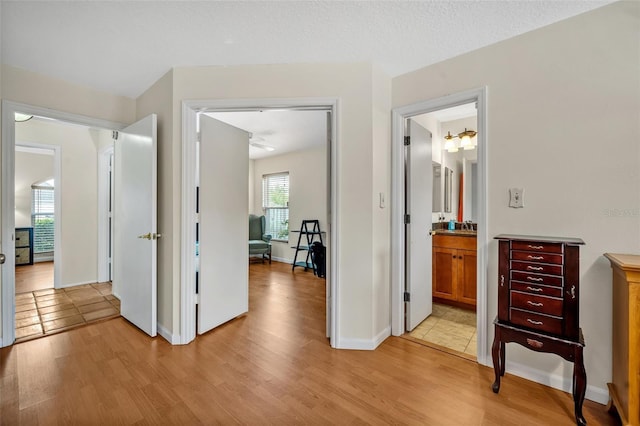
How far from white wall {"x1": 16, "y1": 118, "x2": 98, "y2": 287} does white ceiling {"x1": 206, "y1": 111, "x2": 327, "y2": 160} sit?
6.90 feet

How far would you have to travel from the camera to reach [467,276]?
3.16 m

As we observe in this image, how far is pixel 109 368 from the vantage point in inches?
79.0

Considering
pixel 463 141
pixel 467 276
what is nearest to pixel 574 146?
pixel 467 276

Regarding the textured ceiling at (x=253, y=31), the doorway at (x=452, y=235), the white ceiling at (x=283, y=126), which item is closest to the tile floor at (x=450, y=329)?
the doorway at (x=452, y=235)

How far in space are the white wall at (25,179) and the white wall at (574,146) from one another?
8269 mm

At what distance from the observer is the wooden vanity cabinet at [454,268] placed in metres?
3.14

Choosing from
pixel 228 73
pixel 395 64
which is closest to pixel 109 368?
pixel 228 73

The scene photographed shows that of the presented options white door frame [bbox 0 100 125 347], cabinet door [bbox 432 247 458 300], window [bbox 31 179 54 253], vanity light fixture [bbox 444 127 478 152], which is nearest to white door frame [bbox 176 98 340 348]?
white door frame [bbox 0 100 125 347]

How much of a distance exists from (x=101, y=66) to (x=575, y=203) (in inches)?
145

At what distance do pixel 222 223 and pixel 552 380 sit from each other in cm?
281

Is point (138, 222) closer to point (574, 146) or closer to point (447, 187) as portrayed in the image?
point (574, 146)

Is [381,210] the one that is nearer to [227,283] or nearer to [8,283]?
[227,283]

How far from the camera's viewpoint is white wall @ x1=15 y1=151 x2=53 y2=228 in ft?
19.1

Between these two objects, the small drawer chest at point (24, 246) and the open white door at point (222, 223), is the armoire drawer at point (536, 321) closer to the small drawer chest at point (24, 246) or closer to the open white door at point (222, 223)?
the open white door at point (222, 223)
